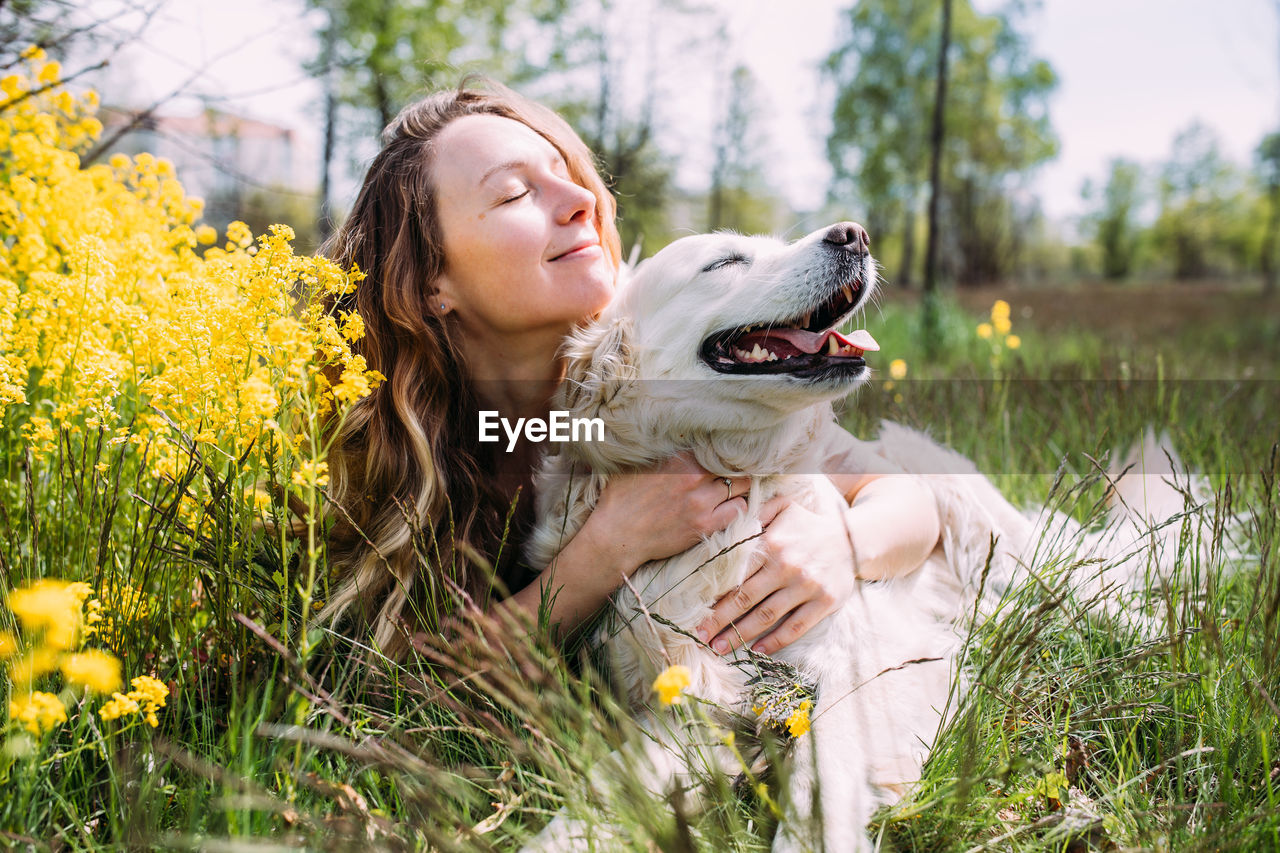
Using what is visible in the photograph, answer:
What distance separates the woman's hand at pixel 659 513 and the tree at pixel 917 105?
2403cm

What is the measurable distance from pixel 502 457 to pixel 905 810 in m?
1.54

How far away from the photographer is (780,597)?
72.2 inches

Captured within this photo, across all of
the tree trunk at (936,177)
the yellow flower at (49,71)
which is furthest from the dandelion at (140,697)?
the tree trunk at (936,177)

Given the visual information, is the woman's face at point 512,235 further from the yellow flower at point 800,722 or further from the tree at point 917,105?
the tree at point 917,105

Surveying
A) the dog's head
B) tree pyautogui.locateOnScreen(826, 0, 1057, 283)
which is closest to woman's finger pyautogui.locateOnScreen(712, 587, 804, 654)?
the dog's head

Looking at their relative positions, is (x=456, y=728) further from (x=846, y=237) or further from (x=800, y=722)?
(x=846, y=237)

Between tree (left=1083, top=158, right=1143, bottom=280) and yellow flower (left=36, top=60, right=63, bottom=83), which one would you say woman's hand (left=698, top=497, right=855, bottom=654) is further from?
tree (left=1083, top=158, right=1143, bottom=280)

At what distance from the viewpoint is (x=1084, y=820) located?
128 cm

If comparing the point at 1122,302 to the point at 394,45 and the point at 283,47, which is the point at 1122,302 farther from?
the point at 283,47

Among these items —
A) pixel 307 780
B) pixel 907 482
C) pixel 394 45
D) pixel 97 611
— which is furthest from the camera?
pixel 394 45

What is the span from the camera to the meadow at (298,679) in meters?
1.13

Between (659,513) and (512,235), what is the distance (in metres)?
0.89

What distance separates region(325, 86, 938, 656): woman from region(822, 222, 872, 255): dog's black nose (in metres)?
0.66

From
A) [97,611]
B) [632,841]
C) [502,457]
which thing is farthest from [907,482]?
[97,611]
